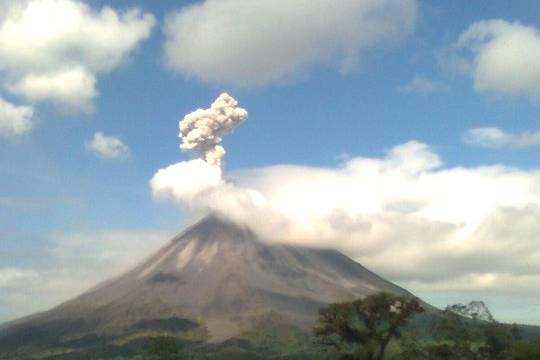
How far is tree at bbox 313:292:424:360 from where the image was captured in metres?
47.8

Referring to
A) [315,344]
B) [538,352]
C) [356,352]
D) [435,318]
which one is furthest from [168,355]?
[538,352]

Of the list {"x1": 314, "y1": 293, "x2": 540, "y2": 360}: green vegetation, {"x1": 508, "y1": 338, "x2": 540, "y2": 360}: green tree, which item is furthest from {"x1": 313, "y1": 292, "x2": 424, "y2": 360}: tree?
{"x1": 508, "y1": 338, "x2": 540, "y2": 360}: green tree

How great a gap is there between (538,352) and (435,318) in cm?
870

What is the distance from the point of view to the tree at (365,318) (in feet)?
157

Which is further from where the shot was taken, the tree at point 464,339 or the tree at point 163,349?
the tree at point 163,349

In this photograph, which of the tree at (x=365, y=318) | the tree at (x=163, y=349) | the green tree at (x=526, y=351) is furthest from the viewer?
the tree at (x=163, y=349)

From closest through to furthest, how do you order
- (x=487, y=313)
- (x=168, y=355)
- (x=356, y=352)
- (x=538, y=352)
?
(x=538, y=352) → (x=356, y=352) → (x=487, y=313) → (x=168, y=355)

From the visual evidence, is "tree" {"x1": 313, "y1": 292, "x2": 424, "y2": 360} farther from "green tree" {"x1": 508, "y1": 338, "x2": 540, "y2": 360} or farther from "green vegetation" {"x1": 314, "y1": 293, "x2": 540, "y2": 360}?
"green tree" {"x1": 508, "y1": 338, "x2": 540, "y2": 360}

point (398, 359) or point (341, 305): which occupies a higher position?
point (341, 305)

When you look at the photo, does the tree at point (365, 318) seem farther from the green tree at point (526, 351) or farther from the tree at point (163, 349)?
the tree at point (163, 349)

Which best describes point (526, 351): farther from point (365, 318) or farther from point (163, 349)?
point (163, 349)

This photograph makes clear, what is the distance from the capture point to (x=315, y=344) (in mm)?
49062

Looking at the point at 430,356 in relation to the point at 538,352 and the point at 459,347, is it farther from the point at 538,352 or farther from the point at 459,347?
the point at 538,352

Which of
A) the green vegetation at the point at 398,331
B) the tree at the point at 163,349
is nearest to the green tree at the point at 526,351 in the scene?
the green vegetation at the point at 398,331
